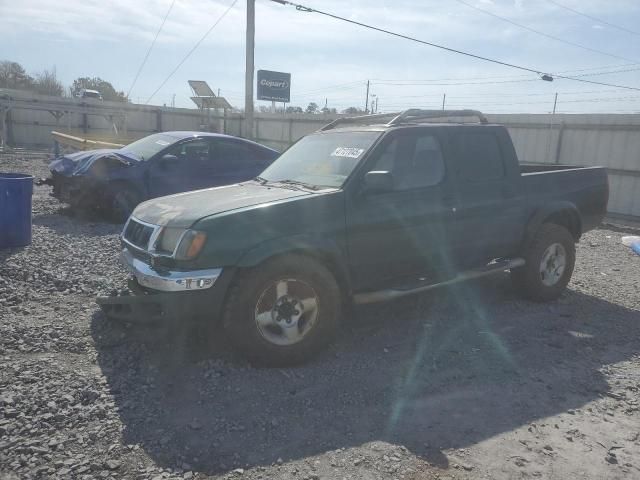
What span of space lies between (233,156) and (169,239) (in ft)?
19.8

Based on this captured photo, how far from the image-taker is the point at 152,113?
28.2 meters

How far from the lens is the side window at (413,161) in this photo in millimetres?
4809

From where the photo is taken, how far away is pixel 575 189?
20.3ft

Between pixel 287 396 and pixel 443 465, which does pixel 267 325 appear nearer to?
pixel 287 396

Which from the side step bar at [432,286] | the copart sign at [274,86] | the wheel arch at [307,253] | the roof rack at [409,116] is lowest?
the side step bar at [432,286]

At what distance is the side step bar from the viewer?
449cm

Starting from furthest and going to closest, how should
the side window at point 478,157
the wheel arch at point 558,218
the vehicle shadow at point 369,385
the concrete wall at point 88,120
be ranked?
the concrete wall at point 88,120 → the wheel arch at point 558,218 → the side window at point 478,157 → the vehicle shadow at point 369,385

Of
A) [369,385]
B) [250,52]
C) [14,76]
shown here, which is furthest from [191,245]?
[14,76]

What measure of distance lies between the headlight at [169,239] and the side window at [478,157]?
9.09ft

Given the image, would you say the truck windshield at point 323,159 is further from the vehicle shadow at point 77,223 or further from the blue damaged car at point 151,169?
the blue damaged car at point 151,169

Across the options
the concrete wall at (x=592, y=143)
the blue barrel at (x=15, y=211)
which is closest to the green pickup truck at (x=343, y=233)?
the blue barrel at (x=15, y=211)

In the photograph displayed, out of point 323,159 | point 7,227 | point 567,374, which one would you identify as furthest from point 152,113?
point 567,374

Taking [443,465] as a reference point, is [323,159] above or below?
above

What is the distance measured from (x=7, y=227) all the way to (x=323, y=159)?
14.7 feet
